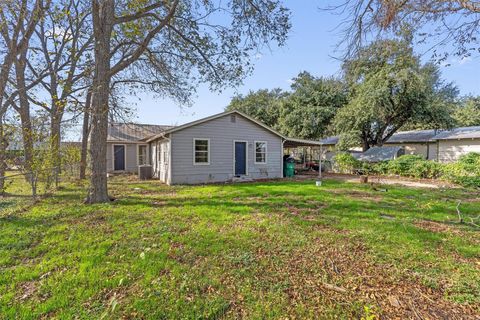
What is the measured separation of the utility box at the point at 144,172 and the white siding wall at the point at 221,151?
358cm

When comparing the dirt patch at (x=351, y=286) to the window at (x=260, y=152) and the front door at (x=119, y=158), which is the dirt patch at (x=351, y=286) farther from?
the front door at (x=119, y=158)

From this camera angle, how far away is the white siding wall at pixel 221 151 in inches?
434

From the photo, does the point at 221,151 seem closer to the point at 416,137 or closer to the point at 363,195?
the point at 363,195

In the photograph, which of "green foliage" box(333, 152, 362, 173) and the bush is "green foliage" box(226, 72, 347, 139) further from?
the bush

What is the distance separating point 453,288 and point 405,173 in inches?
535

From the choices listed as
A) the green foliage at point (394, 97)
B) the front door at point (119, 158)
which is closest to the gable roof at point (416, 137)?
the green foliage at point (394, 97)

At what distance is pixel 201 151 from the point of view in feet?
38.1

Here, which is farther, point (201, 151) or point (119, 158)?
point (119, 158)

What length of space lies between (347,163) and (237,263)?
617 inches

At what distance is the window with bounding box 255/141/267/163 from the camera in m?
13.2

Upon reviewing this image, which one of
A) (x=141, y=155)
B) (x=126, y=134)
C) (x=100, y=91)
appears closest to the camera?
(x=100, y=91)

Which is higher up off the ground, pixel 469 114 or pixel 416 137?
pixel 469 114

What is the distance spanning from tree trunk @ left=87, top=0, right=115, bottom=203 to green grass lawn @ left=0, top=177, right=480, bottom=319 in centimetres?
106

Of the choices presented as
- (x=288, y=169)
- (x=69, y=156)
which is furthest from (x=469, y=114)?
(x=69, y=156)
